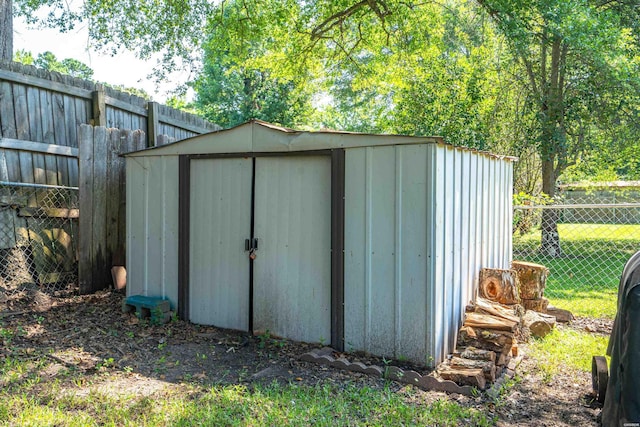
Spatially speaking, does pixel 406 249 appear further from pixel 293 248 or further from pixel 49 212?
pixel 49 212

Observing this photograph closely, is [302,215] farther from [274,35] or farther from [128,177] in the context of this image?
[274,35]

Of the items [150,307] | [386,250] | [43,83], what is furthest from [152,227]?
[386,250]

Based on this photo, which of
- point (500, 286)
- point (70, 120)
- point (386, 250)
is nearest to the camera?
point (386, 250)

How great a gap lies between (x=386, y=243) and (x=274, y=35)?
9468 millimetres

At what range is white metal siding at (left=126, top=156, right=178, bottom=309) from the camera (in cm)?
616

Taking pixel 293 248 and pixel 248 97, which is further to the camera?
pixel 248 97

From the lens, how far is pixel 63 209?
660 cm

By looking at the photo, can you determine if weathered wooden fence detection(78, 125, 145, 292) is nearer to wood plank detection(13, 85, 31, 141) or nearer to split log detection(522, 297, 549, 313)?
wood plank detection(13, 85, 31, 141)

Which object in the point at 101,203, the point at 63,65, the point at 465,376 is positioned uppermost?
the point at 63,65

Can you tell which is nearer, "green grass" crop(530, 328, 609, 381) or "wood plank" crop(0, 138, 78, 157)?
"green grass" crop(530, 328, 609, 381)

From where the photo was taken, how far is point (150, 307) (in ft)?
19.2

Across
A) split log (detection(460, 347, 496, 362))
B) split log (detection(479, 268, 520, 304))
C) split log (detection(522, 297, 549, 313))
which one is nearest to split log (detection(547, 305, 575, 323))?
split log (detection(522, 297, 549, 313))

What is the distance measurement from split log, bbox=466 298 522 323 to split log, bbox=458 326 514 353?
0.27 metres

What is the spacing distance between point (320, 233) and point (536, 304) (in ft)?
9.92
